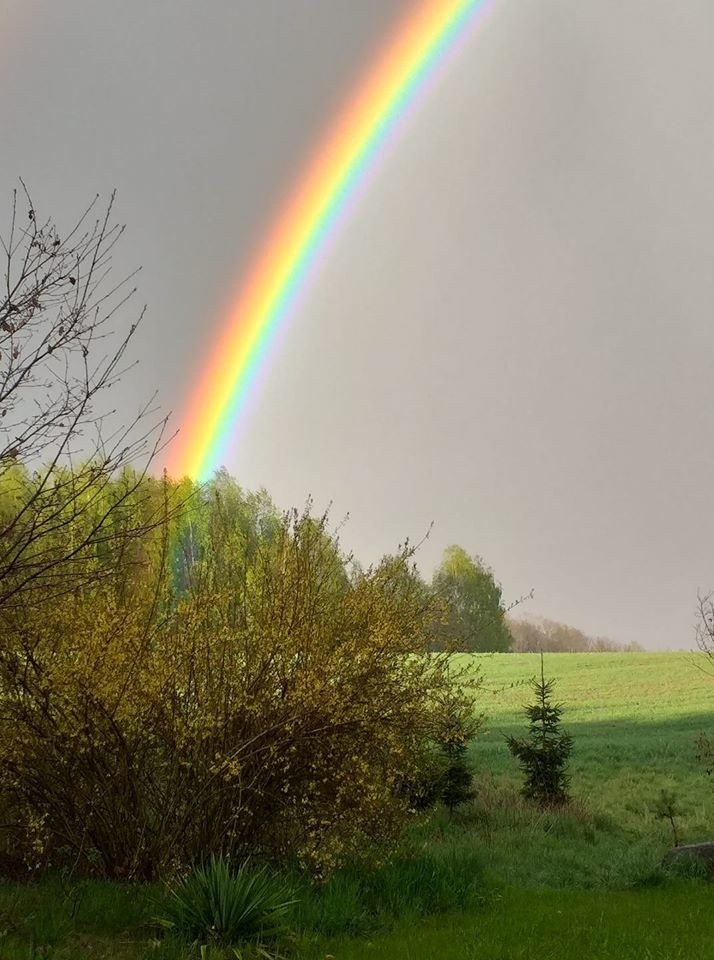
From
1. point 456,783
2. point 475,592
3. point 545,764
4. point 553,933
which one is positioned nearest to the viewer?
point 553,933

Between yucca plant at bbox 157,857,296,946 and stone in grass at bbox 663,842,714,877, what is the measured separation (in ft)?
17.6

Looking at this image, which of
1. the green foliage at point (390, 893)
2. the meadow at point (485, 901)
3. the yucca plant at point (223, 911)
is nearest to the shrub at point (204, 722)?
the green foliage at point (390, 893)

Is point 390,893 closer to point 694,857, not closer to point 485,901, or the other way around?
point 485,901

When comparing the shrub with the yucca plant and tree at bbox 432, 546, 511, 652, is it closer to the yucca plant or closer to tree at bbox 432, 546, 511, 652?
the yucca plant

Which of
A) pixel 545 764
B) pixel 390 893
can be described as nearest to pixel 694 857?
pixel 390 893

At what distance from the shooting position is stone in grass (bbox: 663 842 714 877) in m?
8.59

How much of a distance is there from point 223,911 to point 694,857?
6059mm

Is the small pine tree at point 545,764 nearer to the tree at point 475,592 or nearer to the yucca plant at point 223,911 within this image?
the yucca plant at point 223,911

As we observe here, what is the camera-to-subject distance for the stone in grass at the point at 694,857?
859 centimetres

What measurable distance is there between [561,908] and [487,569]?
58.9 metres

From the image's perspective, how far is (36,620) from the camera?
658 centimetres

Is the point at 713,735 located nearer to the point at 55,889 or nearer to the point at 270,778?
the point at 270,778

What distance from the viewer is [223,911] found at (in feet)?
16.9

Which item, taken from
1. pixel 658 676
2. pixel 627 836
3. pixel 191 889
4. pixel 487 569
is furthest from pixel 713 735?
pixel 487 569
